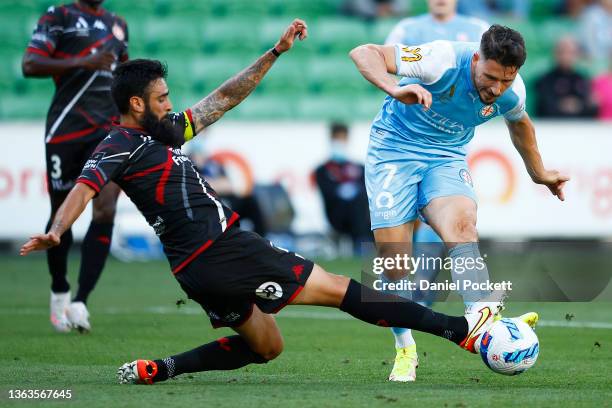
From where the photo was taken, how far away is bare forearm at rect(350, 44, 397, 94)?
6129mm

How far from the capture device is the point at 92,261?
8.66 metres

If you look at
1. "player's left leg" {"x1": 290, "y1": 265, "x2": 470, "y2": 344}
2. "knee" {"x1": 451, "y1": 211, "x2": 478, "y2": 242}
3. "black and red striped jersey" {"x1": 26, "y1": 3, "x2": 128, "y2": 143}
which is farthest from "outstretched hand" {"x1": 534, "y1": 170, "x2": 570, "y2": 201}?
"black and red striped jersey" {"x1": 26, "y1": 3, "x2": 128, "y2": 143}

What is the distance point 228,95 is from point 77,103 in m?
2.66

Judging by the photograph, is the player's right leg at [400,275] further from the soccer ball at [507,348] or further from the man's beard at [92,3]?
the man's beard at [92,3]

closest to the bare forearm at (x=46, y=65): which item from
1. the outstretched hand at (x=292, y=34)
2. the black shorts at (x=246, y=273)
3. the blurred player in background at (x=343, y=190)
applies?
the outstretched hand at (x=292, y=34)

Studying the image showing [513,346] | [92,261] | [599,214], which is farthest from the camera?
[599,214]

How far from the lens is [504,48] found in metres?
6.13

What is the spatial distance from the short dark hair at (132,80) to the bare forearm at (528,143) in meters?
2.14

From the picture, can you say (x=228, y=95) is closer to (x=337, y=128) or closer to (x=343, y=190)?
(x=343, y=190)

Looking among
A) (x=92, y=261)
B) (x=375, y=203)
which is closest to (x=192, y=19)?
(x=92, y=261)

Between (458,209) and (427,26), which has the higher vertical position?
(427,26)

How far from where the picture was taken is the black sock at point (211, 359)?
604 centimetres

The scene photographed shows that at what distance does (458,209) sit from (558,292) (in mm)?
5125

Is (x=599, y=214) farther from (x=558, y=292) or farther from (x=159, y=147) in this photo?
(x=159, y=147)
